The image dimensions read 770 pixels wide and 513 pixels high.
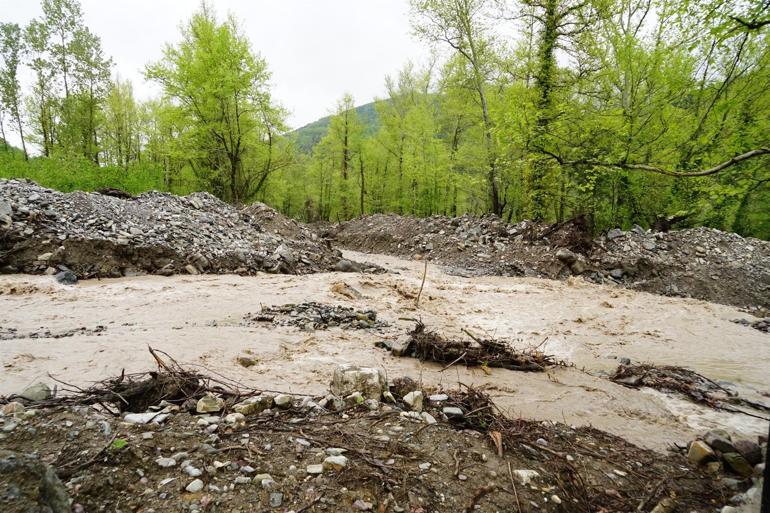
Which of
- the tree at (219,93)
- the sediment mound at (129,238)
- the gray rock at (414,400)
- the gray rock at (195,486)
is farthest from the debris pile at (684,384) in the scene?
the tree at (219,93)

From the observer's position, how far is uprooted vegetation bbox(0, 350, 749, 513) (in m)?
1.75

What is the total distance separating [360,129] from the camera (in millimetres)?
29516

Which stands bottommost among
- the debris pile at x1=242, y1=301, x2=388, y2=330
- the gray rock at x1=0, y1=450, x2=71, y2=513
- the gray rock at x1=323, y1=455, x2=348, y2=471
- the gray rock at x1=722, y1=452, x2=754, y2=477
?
the gray rock at x1=722, y1=452, x2=754, y2=477

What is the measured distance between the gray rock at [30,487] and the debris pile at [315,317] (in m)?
4.23

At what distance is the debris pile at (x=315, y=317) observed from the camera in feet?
19.4

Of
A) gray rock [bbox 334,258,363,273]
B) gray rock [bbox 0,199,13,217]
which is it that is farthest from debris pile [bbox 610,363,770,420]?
gray rock [bbox 0,199,13,217]

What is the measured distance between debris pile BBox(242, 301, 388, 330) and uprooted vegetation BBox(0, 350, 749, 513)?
2.99 m

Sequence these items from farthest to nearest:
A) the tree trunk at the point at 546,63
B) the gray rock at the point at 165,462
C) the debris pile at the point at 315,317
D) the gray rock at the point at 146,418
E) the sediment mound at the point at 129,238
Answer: the tree trunk at the point at 546,63 < the sediment mound at the point at 129,238 < the debris pile at the point at 315,317 < the gray rock at the point at 146,418 < the gray rock at the point at 165,462

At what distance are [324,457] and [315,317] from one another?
13.6 feet

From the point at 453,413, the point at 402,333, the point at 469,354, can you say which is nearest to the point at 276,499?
the point at 453,413

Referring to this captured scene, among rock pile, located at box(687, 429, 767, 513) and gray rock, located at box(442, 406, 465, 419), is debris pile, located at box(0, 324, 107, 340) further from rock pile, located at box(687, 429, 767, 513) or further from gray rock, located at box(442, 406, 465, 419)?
rock pile, located at box(687, 429, 767, 513)

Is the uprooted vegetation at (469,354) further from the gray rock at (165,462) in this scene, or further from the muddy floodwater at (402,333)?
the gray rock at (165,462)

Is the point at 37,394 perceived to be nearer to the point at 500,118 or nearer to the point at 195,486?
the point at 195,486

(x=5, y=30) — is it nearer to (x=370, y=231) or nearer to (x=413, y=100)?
(x=370, y=231)
